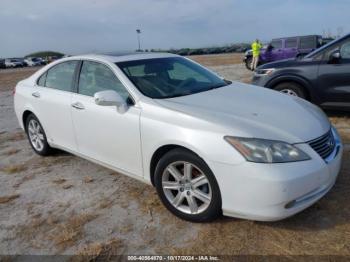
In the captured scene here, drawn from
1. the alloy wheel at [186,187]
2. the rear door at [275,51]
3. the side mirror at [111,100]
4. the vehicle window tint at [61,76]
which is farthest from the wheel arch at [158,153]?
the rear door at [275,51]

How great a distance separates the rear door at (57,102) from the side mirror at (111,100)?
96 centimetres

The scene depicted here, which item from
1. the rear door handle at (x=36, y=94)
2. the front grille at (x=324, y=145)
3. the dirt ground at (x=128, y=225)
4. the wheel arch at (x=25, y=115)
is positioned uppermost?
the rear door handle at (x=36, y=94)

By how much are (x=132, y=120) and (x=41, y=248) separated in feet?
4.63

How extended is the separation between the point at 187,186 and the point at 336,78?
13.7ft

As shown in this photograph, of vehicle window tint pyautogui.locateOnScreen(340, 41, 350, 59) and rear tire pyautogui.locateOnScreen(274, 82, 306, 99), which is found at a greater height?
vehicle window tint pyautogui.locateOnScreen(340, 41, 350, 59)

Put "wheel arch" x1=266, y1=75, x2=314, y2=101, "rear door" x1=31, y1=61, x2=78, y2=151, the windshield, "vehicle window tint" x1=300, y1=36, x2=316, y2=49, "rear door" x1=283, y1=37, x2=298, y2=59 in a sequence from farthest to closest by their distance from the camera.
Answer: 1. "rear door" x1=283, y1=37, x2=298, y2=59
2. "vehicle window tint" x1=300, y1=36, x2=316, y2=49
3. "wheel arch" x1=266, y1=75, x2=314, y2=101
4. "rear door" x1=31, y1=61, x2=78, y2=151
5. the windshield

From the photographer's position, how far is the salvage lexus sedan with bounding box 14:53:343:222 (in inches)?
107

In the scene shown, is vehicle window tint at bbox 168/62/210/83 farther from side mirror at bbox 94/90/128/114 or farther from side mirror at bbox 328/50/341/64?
side mirror at bbox 328/50/341/64

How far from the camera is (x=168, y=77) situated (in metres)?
4.01

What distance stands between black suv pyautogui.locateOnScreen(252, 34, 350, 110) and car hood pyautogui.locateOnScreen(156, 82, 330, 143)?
102 inches

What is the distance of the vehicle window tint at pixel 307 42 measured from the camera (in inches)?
670

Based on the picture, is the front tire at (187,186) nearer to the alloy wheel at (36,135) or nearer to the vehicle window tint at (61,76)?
the vehicle window tint at (61,76)

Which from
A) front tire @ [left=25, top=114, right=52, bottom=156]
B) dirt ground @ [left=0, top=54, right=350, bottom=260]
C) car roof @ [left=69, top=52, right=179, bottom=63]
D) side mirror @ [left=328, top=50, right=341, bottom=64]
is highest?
car roof @ [left=69, top=52, right=179, bottom=63]

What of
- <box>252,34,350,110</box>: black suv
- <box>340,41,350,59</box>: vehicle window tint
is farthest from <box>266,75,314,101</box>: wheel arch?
<box>340,41,350,59</box>: vehicle window tint
